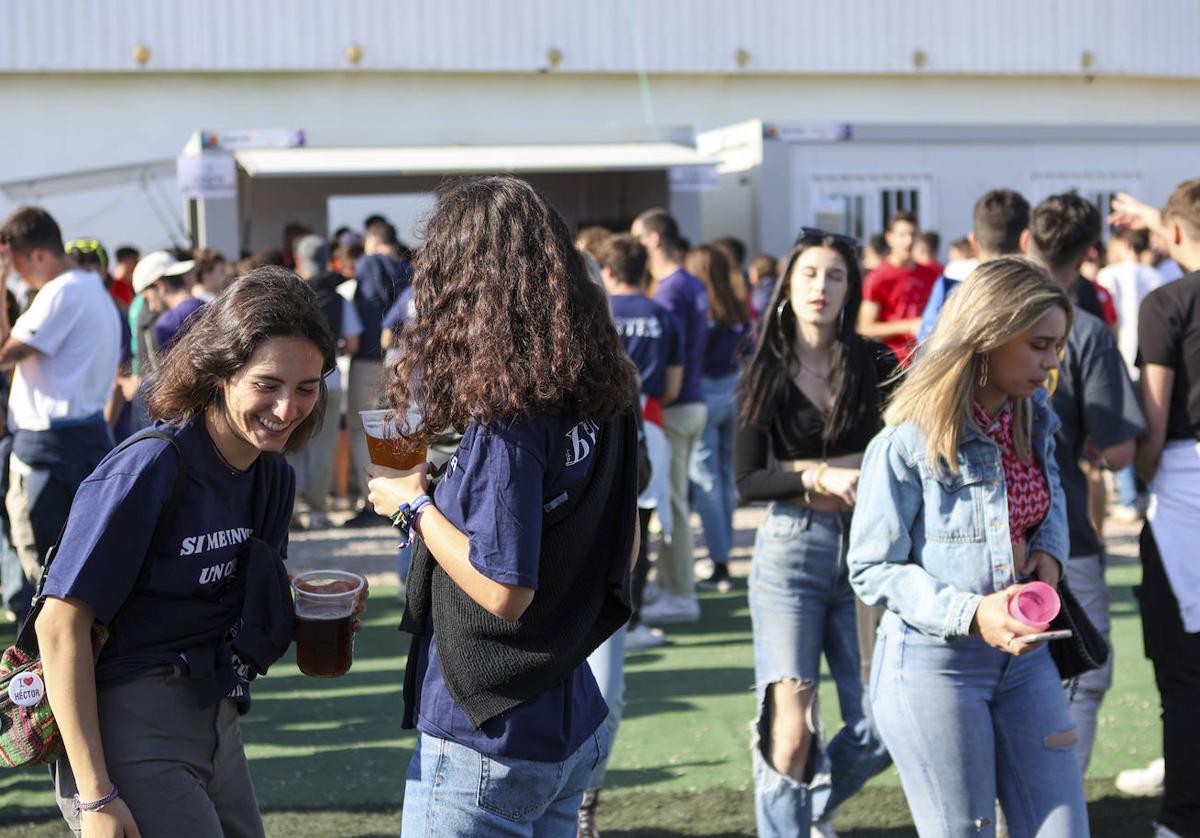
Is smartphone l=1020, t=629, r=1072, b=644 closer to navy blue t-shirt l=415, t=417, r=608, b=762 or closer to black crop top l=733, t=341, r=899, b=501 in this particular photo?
navy blue t-shirt l=415, t=417, r=608, b=762

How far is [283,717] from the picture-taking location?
606cm

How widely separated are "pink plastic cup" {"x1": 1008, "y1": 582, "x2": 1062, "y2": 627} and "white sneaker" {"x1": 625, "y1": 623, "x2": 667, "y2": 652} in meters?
4.21

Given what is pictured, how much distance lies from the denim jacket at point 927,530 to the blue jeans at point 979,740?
11 centimetres

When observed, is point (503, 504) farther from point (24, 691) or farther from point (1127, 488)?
point (1127, 488)

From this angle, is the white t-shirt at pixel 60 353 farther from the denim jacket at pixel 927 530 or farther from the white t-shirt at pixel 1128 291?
the white t-shirt at pixel 1128 291

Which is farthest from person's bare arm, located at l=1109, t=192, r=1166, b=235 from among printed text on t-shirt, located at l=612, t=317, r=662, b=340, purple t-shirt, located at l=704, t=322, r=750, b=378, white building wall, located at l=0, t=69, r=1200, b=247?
white building wall, located at l=0, t=69, r=1200, b=247

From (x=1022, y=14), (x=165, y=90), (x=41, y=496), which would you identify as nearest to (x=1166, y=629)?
(x=41, y=496)

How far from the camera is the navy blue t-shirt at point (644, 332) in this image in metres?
7.10

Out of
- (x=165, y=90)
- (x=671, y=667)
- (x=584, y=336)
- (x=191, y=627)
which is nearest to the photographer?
(x=584, y=336)

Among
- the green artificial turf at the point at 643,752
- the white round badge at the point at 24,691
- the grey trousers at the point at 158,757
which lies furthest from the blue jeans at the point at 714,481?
the white round badge at the point at 24,691

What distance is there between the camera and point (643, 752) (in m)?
5.58

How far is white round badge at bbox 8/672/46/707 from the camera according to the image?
261 centimetres

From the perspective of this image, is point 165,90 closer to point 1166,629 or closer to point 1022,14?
point 1022,14

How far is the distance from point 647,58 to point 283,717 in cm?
2058
